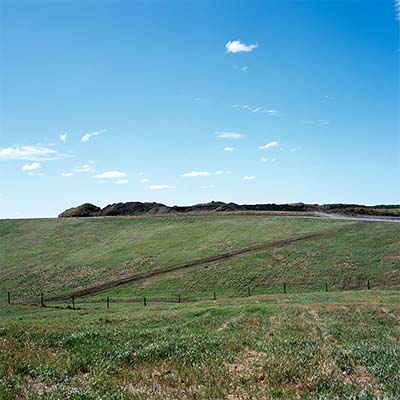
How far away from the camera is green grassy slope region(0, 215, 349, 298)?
206 ft

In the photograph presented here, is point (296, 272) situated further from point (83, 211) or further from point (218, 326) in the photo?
point (83, 211)

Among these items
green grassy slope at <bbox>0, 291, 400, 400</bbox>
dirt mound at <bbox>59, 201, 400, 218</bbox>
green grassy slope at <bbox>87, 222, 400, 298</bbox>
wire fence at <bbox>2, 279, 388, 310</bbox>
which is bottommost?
wire fence at <bbox>2, 279, 388, 310</bbox>

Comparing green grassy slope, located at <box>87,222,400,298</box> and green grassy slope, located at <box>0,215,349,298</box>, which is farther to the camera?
green grassy slope, located at <box>0,215,349,298</box>

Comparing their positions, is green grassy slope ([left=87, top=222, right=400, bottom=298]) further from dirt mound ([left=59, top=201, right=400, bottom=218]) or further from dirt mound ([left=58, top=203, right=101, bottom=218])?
dirt mound ([left=58, top=203, right=101, bottom=218])

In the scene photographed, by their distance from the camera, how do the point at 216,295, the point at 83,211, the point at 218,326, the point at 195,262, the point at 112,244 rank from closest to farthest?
the point at 218,326 < the point at 216,295 < the point at 195,262 < the point at 112,244 < the point at 83,211

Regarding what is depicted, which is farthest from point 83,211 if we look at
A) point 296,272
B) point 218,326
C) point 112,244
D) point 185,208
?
point 218,326

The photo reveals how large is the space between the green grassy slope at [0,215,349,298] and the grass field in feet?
1.59

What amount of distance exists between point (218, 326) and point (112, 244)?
61.9 meters

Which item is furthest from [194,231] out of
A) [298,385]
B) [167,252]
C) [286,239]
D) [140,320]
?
[298,385]

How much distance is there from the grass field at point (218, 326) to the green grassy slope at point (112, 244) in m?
0.48

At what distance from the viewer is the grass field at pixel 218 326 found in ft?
36.4

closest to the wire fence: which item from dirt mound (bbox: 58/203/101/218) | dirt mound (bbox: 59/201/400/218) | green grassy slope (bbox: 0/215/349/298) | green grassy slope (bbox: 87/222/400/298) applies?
green grassy slope (bbox: 87/222/400/298)

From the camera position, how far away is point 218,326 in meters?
22.8

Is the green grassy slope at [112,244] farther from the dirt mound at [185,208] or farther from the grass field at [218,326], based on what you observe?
the dirt mound at [185,208]
